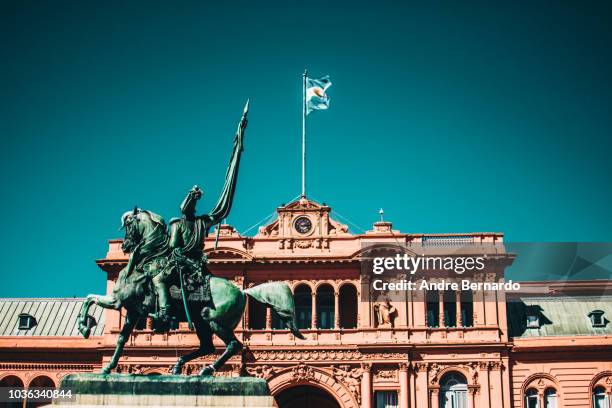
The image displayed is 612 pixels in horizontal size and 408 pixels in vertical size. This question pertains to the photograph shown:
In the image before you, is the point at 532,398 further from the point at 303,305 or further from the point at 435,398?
the point at 303,305

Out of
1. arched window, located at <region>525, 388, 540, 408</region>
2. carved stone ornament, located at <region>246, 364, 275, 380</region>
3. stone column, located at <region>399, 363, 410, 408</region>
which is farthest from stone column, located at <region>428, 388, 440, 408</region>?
carved stone ornament, located at <region>246, 364, 275, 380</region>

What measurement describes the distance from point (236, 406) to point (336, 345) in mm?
34529

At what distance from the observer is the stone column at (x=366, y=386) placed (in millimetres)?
51969

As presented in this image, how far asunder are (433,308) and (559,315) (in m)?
8.42

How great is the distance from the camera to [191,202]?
21.6m

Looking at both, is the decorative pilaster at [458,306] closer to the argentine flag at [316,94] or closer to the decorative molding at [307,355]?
the decorative molding at [307,355]

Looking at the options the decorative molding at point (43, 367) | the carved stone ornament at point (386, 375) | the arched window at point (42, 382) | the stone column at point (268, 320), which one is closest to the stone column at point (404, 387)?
the carved stone ornament at point (386, 375)

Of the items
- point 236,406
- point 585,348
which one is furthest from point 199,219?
point 585,348

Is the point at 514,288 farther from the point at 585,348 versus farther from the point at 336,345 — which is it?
the point at 336,345

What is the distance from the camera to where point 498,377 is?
172 feet

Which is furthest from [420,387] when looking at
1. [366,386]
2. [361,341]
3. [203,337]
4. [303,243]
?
[203,337]

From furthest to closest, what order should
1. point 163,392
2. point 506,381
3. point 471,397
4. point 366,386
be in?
point 506,381
point 366,386
point 471,397
point 163,392

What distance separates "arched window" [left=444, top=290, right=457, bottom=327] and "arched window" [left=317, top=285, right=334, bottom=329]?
6.71 m

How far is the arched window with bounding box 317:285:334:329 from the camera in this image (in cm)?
5538
